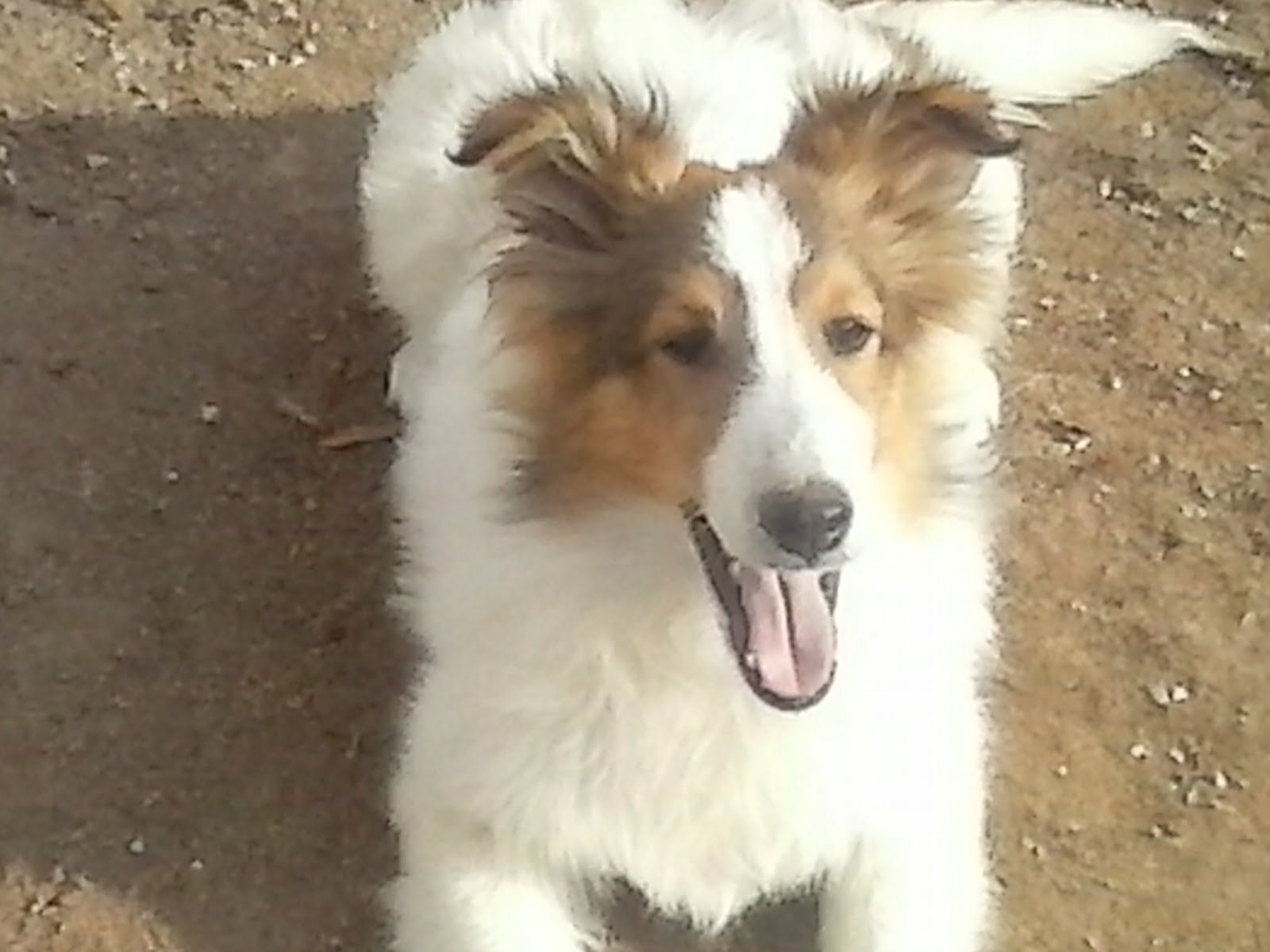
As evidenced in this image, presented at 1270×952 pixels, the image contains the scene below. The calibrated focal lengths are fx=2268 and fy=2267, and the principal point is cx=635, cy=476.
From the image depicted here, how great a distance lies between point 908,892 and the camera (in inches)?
131

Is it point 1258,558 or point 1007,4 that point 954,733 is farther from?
point 1007,4

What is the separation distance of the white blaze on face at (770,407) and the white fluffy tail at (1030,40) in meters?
1.29

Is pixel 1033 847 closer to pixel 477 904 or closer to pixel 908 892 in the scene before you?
pixel 908 892

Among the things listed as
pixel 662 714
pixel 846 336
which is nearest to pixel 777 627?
pixel 662 714

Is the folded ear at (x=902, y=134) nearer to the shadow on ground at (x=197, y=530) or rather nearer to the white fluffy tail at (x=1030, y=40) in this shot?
the white fluffy tail at (x=1030, y=40)

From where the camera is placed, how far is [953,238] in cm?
314

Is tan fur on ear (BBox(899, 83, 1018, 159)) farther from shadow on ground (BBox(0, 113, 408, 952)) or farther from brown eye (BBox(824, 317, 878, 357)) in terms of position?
shadow on ground (BBox(0, 113, 408, 952))

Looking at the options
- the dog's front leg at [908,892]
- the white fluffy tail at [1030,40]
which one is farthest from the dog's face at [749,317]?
the white fluffy tail at [1030,40]

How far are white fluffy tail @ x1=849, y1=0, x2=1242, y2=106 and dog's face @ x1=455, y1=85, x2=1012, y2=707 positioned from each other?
1056mm

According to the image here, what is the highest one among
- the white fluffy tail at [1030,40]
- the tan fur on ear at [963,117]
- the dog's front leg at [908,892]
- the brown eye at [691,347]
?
the tan fur on ear at [963,117]

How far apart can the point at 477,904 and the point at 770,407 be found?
0.97 meters

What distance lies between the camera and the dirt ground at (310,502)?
3623 mm

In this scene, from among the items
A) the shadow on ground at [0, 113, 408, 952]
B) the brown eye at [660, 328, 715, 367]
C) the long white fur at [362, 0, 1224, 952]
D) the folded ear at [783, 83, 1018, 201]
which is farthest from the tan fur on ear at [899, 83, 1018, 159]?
the shadow on ground at [0, 113, 408, 952]

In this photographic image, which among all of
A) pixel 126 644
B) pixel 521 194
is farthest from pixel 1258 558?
pixel 126 644
